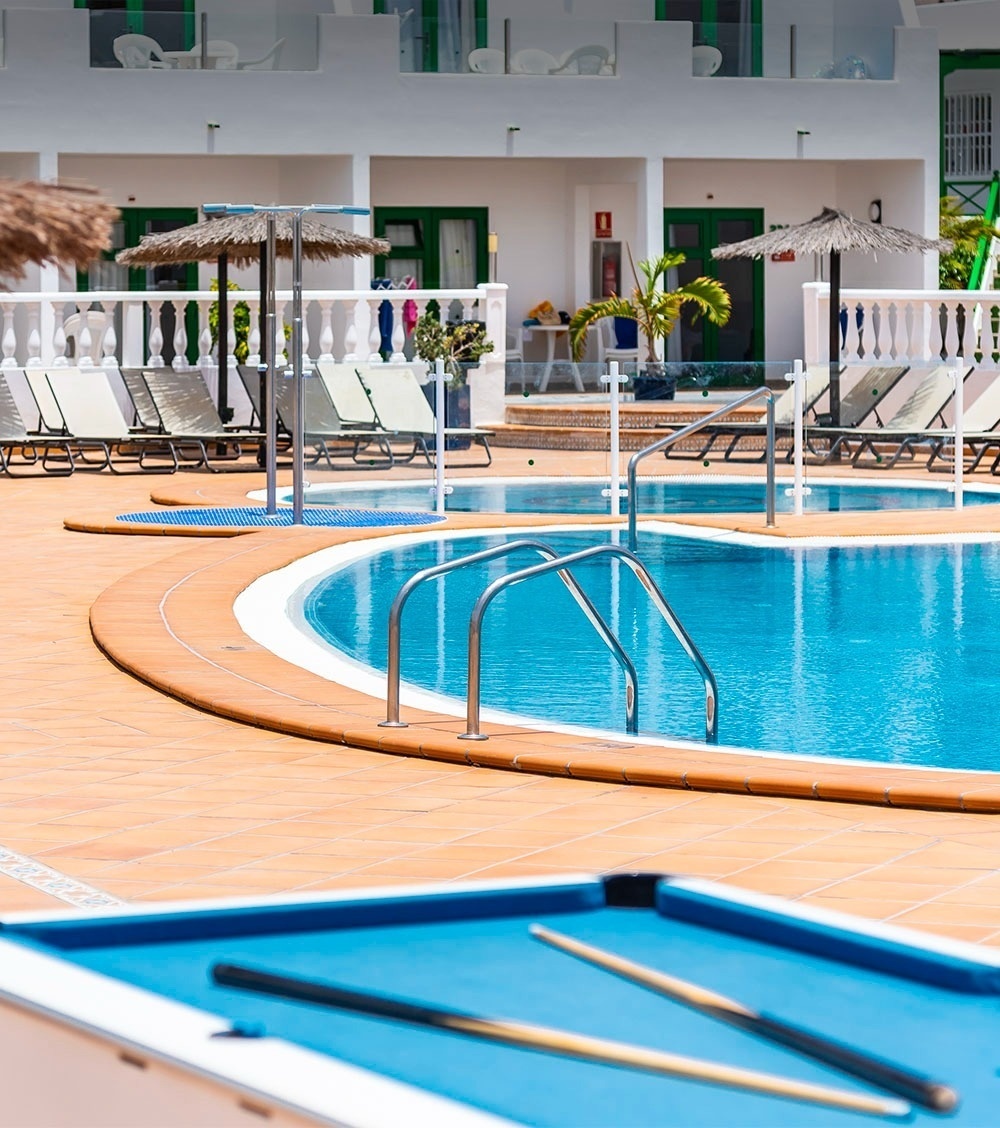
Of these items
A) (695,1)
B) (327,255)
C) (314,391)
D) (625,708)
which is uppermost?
(695,1)

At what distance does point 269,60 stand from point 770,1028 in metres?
26.5

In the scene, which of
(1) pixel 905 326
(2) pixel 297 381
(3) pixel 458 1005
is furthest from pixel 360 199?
(3) pixel 458 1005

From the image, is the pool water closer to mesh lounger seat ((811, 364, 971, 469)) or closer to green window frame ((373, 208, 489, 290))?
mesh lounger seat ((811, 364, 971, 469))

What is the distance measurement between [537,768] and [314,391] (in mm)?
10486

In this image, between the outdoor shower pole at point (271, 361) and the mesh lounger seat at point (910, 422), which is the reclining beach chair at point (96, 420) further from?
the mesh lounger seat at point (910, 422)

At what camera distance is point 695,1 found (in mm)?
32094

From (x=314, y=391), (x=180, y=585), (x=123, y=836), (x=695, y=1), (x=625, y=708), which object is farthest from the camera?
(x=695, y=1)

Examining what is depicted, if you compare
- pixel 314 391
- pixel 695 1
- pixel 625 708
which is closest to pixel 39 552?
pixel 314 391

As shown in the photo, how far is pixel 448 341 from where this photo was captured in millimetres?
23422

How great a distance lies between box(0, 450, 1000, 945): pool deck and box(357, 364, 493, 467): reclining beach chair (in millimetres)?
7589

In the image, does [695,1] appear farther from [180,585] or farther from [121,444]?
[180,585]

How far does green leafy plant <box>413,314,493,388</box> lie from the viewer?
2345cm

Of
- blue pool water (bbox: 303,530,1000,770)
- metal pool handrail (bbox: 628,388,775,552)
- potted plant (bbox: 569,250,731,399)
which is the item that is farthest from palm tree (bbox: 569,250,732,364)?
blue pool water (bbox: 303,530,1000,770)

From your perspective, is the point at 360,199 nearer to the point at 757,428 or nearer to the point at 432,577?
the point at 757,428
